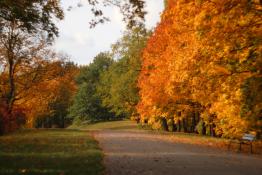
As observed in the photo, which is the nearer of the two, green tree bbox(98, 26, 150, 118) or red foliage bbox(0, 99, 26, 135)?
red foliage bbox(0, 99, 26, 135)

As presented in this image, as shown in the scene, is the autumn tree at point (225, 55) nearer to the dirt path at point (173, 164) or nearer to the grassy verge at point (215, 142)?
the grassy verge at point (215, 142)

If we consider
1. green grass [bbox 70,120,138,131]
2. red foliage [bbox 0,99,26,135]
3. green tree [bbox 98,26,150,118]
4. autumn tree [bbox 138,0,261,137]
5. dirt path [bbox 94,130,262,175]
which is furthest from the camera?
green grass [bbox 70,120,138,131]

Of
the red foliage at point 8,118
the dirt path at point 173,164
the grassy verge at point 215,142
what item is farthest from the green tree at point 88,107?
the dirt path at point 173,164

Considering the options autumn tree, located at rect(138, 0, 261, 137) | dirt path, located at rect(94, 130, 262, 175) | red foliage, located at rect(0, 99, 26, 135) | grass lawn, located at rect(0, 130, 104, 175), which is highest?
autumn tree, located at rect(138, 0, 261, 137)

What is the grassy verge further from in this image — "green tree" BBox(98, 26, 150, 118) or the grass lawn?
"green tree" BBox(98, 26, 150, 118)

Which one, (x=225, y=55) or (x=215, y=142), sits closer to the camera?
(x=225, y=55)

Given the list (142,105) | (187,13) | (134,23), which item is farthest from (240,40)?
(142,105)

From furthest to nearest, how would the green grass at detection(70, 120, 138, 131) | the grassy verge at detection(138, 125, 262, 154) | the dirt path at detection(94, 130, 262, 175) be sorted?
the green grass at detection(70, 120, 138, 131)
the grassy verge at detection(138, 125, 262, 154)
the dirt path at detection(94, 130, 262, 175)

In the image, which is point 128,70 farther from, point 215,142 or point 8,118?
point 215,142

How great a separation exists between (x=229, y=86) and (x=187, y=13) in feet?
12.3

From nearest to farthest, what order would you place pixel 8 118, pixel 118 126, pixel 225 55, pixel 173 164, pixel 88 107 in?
pixel 173 164 → pixel 225 55 → pixel 8 118 → pixel 118 126 → pixel 88 107

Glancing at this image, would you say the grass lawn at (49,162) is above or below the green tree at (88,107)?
below

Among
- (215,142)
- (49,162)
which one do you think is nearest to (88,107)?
(215,142)

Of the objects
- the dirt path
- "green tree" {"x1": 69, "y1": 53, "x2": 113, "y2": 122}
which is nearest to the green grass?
"green tree" {"x1": 69, "y1": 53, "x2": 113, "y2": 122}
